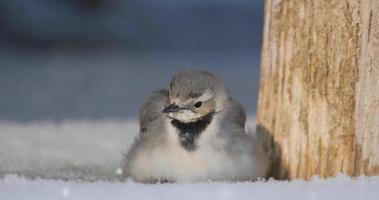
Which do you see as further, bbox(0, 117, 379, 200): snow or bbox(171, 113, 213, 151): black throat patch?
bbox(171, 113, 213, 151): black throat patch

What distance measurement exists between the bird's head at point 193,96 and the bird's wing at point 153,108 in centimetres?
17

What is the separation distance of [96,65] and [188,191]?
517 cm

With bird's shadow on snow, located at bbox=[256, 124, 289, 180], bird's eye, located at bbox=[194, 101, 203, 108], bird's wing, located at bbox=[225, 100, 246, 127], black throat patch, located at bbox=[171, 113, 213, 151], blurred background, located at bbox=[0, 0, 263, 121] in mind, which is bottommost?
bird's shadow on snow, located at bbox=[256, 124, 289, 180]

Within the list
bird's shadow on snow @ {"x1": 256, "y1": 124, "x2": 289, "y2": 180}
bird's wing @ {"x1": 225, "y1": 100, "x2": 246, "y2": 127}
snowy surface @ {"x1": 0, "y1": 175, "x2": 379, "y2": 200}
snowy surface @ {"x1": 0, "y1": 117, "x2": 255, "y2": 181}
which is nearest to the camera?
snowy surface @ {"x1": 0, "y1": 175, "x2": 379, "y2": 200}

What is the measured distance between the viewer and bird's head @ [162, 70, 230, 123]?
152 inches

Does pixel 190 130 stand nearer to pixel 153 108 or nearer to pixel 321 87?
pixel 153 108

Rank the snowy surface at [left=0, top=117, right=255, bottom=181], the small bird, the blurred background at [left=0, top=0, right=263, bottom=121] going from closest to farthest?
the small bird < the snowy surface at [left=0, top=117, right=255, bottom=181] < the blurred background at [left=0, top=0, right=263, bottom=121]

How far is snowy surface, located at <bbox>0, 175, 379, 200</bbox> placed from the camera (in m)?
3.38

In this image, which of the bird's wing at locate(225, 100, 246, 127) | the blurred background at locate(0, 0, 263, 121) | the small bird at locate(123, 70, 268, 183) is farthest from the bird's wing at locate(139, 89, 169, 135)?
the blurred background at locate(0, 0, 263, 121)

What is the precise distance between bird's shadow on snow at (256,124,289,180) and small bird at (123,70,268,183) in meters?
0.23

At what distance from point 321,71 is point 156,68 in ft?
14.7

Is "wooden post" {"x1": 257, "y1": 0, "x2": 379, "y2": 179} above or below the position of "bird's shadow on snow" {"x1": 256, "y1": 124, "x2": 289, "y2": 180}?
above

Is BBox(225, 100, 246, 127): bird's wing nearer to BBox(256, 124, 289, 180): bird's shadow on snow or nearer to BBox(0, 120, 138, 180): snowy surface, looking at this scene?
BBox(256, 124, 289, 180): bird's shadow on snow

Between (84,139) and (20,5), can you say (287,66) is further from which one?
(20,5)
